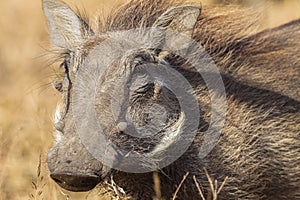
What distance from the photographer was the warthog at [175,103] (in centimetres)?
344

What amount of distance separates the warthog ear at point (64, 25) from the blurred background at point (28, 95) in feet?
0.43

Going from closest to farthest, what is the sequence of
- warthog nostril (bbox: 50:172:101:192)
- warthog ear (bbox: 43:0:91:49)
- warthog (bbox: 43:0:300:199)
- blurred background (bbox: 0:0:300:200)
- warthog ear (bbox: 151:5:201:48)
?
warthog nostril (bbox: 50:172:101:192), warthog (bbox: 43:0:300:199), warthog ear (bbox: 151:5:201:48), warthog ear (bbox: 43:0:91:49), blurred background (bbox: 0:0:300:200)

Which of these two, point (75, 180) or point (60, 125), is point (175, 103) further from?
point (75, 180)

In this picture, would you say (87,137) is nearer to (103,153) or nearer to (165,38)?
(103,153)

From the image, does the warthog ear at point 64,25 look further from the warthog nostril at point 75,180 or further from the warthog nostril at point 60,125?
the warthog nostril at point 75,180

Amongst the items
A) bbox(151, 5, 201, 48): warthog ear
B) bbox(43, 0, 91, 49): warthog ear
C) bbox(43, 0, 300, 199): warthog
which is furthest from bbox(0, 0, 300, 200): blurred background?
bbox(151, 5, 201, 48): warthog ear

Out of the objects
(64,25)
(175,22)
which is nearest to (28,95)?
(64,25)

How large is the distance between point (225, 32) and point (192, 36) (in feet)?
0.64

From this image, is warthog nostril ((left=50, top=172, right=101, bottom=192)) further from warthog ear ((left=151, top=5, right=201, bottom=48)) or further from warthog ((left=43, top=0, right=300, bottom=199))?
warthog ear ((left=151, top=5, right=201, bottom=48))

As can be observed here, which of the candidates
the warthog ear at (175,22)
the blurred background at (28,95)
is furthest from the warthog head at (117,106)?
the blurred background at (28,95)

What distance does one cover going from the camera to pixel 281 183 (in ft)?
12.1

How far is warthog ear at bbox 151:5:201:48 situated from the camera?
144 inches

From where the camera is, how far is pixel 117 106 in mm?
3422

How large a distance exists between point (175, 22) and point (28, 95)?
270 cm
